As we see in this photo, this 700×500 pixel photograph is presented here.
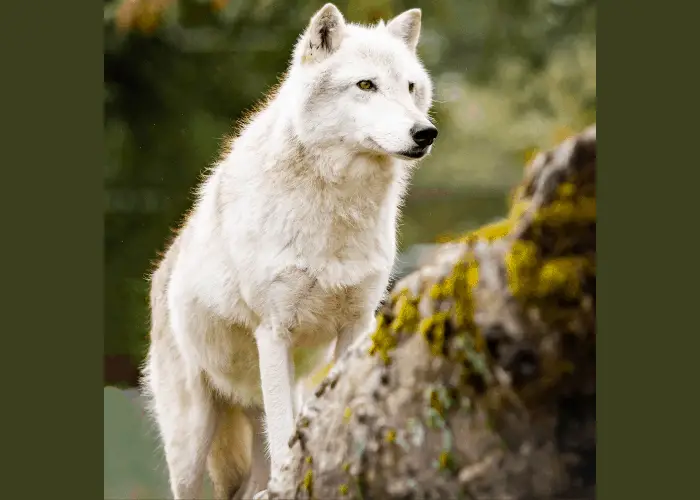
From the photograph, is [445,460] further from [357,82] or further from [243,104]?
[243,104]

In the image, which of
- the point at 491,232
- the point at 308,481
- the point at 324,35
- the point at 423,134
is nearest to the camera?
the point at 491,232

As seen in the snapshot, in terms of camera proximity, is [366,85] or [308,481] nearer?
[308,481]

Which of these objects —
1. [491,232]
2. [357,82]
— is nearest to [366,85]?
[357,82]

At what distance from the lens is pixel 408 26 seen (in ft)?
16.9

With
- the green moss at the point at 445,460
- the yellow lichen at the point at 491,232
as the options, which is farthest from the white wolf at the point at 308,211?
the green moss at the point at 445,460

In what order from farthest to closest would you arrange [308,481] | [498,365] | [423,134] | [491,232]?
[423,134] < [308,481] < [491,232] < [498,365]

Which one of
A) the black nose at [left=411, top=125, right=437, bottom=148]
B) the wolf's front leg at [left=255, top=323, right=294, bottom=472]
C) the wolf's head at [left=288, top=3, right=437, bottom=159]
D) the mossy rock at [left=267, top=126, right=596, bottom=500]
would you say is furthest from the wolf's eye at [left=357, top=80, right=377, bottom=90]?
the wolf's front leg at [left=255, top=323, right=294, bottom=472]

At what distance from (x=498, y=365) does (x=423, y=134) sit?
1.31 m

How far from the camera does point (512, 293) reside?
3645mm

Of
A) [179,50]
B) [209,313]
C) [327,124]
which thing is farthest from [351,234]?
[179,50]

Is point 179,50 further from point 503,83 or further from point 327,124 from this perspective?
point 503,83

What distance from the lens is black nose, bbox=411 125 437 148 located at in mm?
4477

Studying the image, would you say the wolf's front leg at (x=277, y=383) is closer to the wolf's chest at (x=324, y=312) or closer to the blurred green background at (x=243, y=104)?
the wolf's chest at (x=324, y=312)

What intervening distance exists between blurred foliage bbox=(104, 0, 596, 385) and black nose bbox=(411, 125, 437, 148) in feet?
3.75
